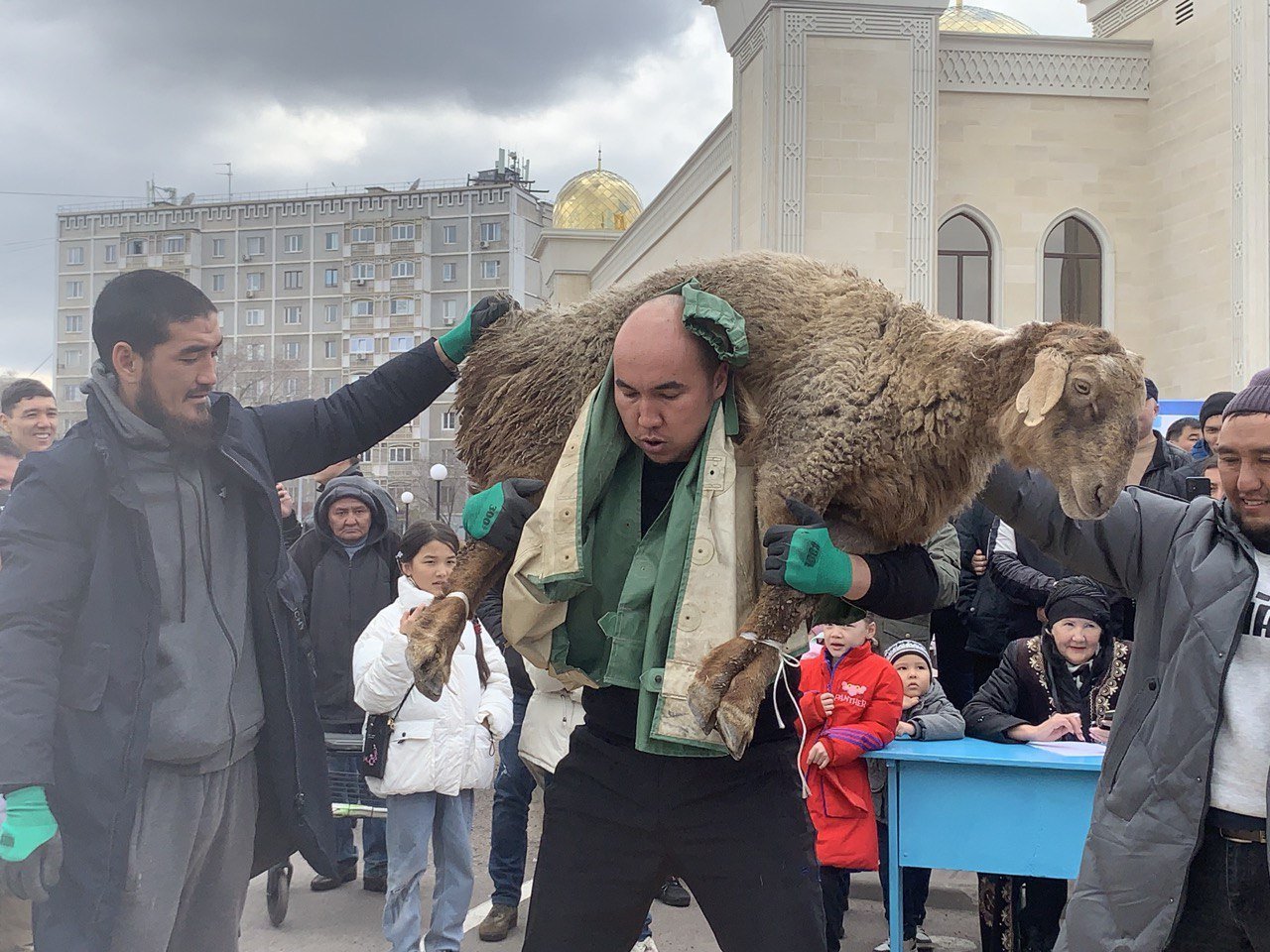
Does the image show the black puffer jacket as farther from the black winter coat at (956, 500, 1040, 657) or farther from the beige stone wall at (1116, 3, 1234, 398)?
the beige stone wall at (1116, 3, 1234, 398)

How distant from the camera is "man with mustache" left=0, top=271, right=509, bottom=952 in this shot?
8.56ft

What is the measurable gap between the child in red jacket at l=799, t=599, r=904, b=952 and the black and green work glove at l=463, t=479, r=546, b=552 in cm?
254

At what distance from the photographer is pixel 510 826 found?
5547mm

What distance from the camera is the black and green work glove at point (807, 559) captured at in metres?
2.36

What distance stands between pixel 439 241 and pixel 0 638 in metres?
62.7

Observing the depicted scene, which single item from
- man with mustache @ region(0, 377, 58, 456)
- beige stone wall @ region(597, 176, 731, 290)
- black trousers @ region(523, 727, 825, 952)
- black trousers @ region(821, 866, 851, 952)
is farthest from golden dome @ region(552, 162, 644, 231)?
black trousers @ region(523, 727, 825, 952)

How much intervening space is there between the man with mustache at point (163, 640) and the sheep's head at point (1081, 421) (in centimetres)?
148

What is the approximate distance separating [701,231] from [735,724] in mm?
22283

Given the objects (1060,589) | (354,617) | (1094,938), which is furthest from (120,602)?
(1060,589)

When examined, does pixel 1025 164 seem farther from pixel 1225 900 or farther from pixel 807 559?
pixel 807 559

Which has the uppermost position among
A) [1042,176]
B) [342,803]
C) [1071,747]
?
[1042,176]

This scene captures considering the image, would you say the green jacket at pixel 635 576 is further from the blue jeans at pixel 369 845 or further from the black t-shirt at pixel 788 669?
the blue jeans at pixel 369 845

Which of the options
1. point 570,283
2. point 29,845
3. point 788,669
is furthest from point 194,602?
point 570,283

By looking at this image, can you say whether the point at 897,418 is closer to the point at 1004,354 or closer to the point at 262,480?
the point at 1004,354
